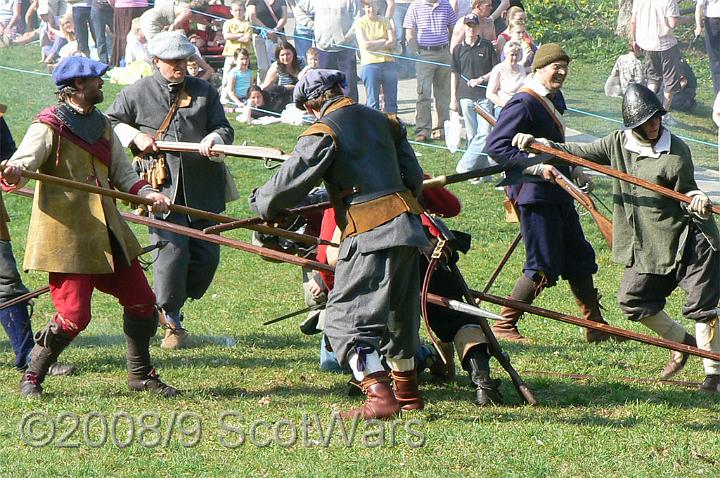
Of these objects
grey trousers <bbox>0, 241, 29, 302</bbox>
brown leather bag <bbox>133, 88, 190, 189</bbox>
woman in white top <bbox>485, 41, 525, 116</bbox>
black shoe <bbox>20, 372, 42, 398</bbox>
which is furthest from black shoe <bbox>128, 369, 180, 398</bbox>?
woman in white top <bbox>485, 41, 525, 116</bbox>

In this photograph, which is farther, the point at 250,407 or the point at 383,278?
the point at 250,407

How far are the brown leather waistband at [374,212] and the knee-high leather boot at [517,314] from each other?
2.59 meters

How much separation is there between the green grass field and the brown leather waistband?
39.4 inches

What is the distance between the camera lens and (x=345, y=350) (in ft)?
19.7

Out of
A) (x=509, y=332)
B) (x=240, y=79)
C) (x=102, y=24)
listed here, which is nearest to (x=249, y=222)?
(x=509, y=332)

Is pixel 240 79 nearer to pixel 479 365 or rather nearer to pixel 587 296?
pixel 587 296

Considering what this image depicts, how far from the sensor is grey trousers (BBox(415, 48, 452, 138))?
45.6ft

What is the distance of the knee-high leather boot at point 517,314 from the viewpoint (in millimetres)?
8406

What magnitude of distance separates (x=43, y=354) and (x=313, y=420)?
5.31 feet

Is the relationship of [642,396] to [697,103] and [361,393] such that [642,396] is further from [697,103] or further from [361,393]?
[697,103]

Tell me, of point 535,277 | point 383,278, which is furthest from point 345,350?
point 535,277

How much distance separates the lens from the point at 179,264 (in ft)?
26.8

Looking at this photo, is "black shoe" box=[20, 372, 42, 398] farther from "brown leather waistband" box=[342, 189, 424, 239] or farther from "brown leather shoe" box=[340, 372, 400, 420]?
"brown leather waistband" box=[342, 189, 424, 239]

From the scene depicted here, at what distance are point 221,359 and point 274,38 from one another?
776cm
